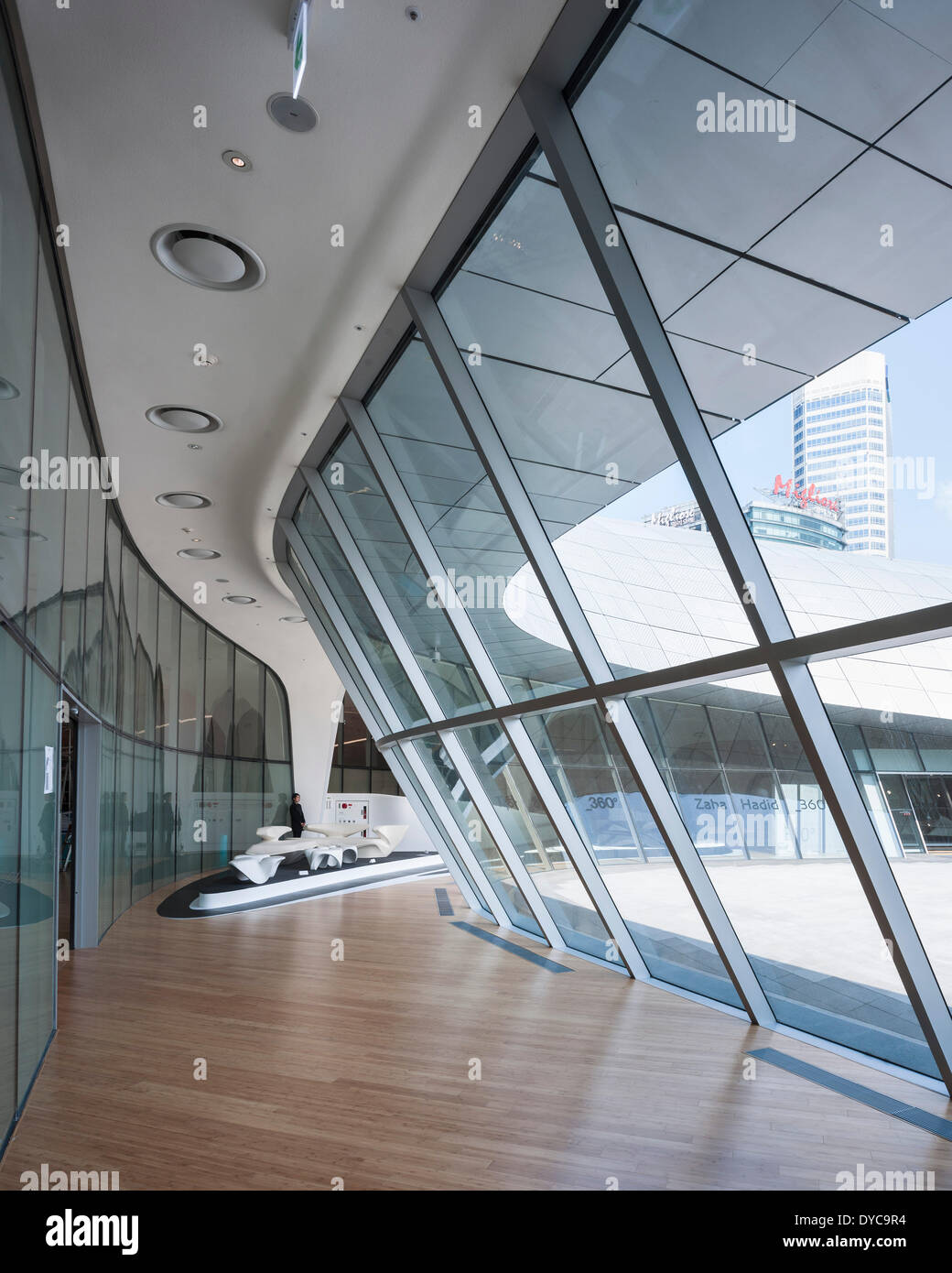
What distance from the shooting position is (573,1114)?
196 inches

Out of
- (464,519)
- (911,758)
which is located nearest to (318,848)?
(464,519)

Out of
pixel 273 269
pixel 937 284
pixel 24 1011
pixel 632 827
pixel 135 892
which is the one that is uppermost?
pixel 273 269

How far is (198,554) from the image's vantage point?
45.2 feet

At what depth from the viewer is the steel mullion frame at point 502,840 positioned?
10.3m

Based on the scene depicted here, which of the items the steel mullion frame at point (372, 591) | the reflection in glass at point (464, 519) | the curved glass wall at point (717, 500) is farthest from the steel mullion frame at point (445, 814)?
the reflection in glass at point (464, 519)

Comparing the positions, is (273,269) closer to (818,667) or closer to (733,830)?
(818,667)

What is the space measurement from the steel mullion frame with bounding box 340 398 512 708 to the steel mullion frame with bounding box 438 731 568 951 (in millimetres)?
2033

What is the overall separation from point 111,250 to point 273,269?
1.14 m

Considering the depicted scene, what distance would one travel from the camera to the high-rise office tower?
13.7 feet

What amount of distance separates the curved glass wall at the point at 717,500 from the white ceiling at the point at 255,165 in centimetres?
42

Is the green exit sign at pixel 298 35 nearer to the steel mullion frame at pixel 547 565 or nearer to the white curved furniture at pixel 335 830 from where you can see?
the steel mullion frame at pixel 547 565

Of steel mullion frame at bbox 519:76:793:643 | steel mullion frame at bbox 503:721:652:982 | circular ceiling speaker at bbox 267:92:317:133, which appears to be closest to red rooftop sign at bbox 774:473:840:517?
steel mullion frame at bbox 519:76:793:643

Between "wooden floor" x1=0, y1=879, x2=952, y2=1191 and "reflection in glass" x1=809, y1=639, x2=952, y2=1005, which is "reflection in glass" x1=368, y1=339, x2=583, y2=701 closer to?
"reflection in glass" x1=809, y1=639, x2=952, y2=1005

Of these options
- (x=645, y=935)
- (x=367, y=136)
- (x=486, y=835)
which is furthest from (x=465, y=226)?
(x=486, y=835)
